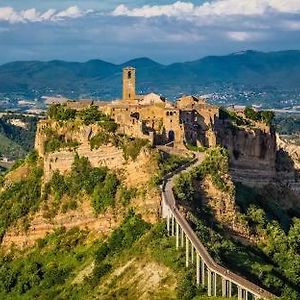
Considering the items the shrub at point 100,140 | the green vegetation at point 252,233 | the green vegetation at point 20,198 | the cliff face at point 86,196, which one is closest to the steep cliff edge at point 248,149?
the green vegetation at point 252,233

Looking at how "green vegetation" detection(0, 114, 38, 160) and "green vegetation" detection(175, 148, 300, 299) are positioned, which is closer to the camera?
"green vegetation" detection(175, 148, 300, 299)

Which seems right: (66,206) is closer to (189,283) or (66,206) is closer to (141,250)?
(141,250)

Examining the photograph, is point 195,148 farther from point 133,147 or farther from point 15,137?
point 15,137

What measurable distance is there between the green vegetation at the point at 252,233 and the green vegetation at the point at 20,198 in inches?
409

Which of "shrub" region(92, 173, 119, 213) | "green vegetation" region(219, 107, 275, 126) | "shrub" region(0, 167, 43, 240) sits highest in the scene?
"green vegetation" region(219, 107, 275, 126)

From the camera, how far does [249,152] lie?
5709cm

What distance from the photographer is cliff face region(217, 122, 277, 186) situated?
55.8 m

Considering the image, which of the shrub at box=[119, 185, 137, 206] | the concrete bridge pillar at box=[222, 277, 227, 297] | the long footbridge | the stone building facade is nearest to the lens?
the long footbridge

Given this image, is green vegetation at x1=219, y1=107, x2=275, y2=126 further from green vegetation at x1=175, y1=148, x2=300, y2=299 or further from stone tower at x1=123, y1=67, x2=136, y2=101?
green vegetation at x1=175, y1=148, x2=300, y2=299

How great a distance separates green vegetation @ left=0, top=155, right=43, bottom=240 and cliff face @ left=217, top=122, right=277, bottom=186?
11.5 meters

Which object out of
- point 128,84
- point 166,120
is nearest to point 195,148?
point 166,120

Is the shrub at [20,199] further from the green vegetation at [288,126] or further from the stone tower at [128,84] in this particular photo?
the green vegetation at [288,126]

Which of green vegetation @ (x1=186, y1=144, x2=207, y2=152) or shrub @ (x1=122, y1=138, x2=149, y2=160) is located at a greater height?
shrub @ (x1=122, y1=138, x2=149, y2=160)

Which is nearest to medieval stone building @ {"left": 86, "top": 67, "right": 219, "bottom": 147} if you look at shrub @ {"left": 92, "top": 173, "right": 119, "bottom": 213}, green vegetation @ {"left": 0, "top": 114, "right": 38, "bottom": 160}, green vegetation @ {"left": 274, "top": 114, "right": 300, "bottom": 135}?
shrub @ {"left": 92, "top": 173, "right": 119, "bottom": 213}
